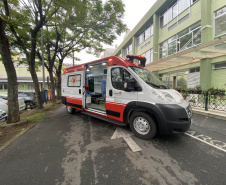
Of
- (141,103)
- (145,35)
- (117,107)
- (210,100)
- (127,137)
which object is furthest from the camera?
(145,35)

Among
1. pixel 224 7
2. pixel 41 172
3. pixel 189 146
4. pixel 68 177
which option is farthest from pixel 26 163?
pixel 224 7

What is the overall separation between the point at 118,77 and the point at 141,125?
1.68 metres

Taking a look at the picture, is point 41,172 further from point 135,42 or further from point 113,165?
point 135,42

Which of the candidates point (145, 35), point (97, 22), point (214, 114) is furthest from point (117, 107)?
point (145, 35)

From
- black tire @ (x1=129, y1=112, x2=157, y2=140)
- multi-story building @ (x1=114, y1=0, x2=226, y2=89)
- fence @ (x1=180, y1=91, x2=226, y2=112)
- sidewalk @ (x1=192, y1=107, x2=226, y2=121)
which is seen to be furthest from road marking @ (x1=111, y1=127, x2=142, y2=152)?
multi-story building @ (x1=114, y1=0, x2=226, y2=89)

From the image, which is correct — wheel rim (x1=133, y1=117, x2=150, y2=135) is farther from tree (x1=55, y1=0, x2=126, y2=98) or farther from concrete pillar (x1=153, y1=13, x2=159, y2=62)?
concrete pillar (x1=153, y1=13, x2=159, y2=62)

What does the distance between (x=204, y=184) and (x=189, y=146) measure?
1170 millimetres

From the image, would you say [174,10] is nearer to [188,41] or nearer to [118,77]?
[188,41]

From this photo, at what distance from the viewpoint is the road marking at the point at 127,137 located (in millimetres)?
2602

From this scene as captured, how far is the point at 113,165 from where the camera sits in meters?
2.06

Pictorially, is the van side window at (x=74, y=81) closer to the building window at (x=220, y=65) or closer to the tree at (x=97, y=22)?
the tree at (x=97, y=22)

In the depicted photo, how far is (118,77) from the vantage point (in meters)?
3.48

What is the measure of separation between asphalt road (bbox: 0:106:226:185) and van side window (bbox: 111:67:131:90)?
5.43ft

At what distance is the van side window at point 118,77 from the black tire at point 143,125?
102cm
